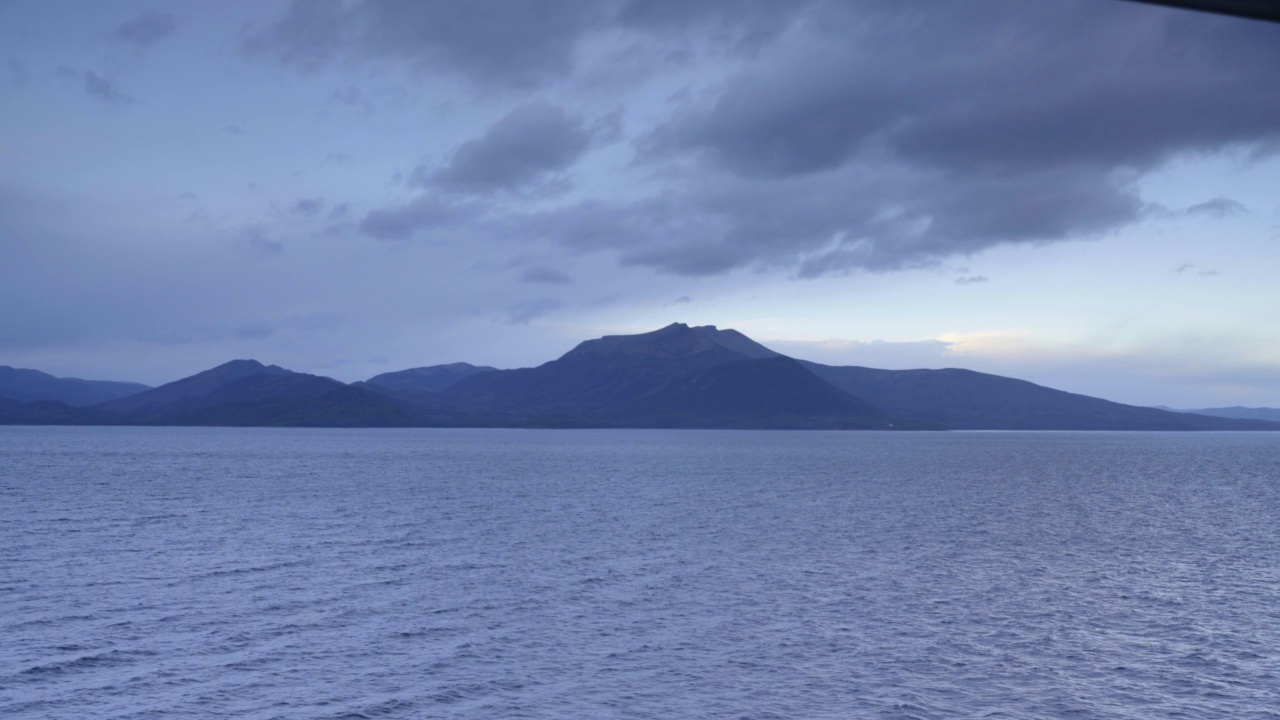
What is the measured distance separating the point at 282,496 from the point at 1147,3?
119529mm

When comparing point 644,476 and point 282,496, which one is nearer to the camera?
point 282,496

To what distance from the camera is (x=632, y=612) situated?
48.7 metres

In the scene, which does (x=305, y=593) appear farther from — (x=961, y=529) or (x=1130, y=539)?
(x=1130, y=539)

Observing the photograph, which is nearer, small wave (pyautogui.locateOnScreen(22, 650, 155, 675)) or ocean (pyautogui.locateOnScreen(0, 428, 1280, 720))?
ocean (pyautogui.locateOnScreen(0, 428, 1280, 720))

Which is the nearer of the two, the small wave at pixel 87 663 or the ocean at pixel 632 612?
the ocean at pixel 632 612

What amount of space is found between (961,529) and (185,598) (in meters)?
61.7

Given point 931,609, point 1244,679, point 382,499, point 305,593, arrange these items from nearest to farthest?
1. point 1244,679
2. point 931,609
3. point 305,593
4. point 382,499

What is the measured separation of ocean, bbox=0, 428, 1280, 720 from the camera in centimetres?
3528

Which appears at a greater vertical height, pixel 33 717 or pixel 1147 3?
pixel 1147 3

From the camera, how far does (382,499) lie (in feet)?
360

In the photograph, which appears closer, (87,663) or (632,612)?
(87,663)

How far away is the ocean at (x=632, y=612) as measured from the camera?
116 ft

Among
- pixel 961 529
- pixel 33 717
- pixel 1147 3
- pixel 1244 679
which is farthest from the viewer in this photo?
pixel 961 529

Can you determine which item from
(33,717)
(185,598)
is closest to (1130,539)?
(185,598)
